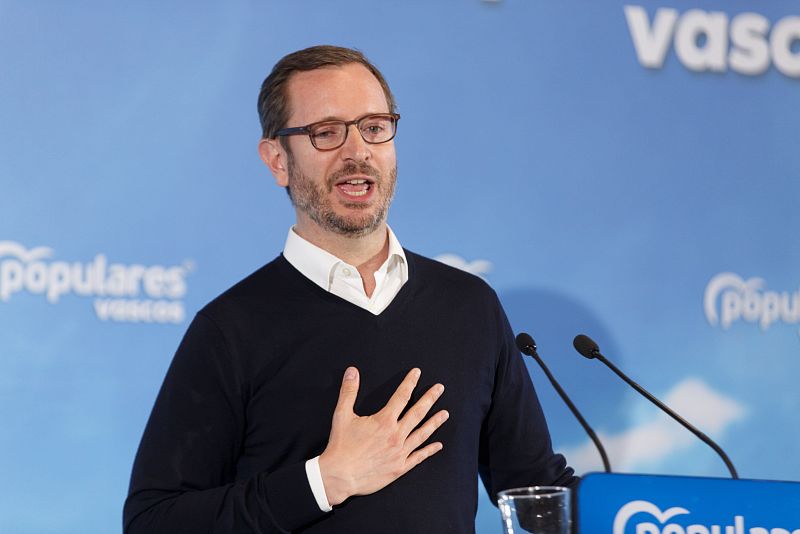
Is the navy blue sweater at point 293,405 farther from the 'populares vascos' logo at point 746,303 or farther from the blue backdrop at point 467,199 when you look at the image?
the 'populares vascos' logo at point 746,303

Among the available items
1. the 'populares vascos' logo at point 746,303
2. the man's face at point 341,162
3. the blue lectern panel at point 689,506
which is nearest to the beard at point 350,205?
the man's face at point 341,162

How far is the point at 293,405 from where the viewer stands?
1.95m

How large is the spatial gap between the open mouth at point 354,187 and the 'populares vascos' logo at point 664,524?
31.1 inches

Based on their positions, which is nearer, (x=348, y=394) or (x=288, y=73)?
(x=348, y=394)

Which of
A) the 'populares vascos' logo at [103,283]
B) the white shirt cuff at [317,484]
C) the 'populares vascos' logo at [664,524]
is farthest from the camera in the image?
the 'populares vascos' logo at [103,283]

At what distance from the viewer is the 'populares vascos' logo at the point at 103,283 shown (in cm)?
287

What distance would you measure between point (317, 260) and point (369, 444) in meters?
0.42

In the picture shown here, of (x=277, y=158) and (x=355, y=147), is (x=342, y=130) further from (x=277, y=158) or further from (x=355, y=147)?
(x=277, y=158)

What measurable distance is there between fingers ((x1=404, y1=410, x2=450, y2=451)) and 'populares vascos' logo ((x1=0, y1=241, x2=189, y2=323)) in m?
1.29

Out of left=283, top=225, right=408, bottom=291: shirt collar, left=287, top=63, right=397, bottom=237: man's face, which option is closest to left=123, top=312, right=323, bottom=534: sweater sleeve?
left=283, top=225, right=408, bottom=291: shirt collar

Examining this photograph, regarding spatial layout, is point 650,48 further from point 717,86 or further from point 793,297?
point 793,297

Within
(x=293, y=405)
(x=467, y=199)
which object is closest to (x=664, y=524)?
(x=293, y=405)

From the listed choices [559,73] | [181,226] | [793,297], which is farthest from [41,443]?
[793,297]

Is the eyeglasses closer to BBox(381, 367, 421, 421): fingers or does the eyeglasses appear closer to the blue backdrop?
BBox(381, 367, 421, 421): fingers
